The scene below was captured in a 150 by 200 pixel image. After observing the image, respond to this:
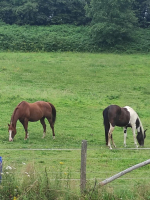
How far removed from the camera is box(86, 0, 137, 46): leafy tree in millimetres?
40469

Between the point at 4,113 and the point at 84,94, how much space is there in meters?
7.35

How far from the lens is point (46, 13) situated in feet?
173

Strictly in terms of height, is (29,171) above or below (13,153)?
above

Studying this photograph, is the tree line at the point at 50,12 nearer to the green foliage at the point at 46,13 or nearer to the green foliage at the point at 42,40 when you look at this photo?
the green foliage at the point at 46,13

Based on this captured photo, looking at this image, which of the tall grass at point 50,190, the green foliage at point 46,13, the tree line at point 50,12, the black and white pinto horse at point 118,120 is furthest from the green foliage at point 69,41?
the tall grass at point 50,190

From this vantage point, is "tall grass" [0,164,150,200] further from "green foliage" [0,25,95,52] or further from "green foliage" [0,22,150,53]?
"green foliage" [0,25,95,52]

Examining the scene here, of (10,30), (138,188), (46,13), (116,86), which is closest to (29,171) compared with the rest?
(138,188)

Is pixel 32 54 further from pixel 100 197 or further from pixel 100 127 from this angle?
pixel 100 197

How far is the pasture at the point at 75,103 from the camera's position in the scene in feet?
34.3

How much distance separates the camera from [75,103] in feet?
74.2

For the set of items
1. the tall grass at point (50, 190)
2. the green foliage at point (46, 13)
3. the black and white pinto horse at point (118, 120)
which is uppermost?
the green foliage at point (46, 13)

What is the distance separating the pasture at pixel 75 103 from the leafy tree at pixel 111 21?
321cm

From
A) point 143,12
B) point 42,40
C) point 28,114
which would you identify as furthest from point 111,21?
point 28,114

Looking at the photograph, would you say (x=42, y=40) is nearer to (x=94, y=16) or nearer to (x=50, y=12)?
(x=94, y=16)
